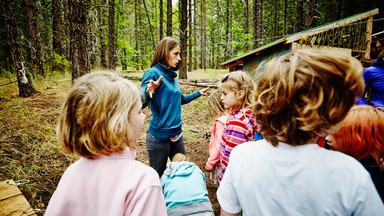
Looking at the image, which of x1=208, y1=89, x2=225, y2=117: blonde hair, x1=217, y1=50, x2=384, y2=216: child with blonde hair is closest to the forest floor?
x1=208, y1=89, x2=225, y2=117: blonde hair

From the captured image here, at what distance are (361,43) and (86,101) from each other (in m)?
10.6

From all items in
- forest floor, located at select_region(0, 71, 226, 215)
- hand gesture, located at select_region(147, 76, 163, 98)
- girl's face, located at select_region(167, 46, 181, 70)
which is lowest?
forest floor, located at select_region(0, 71, 226, 215)

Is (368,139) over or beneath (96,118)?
beneath

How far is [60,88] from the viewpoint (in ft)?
27.2

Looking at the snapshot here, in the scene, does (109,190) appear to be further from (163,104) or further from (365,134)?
(365,134)

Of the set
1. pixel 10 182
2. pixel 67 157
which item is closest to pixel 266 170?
pixel 10 182

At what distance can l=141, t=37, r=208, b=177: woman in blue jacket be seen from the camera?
8.76 feet

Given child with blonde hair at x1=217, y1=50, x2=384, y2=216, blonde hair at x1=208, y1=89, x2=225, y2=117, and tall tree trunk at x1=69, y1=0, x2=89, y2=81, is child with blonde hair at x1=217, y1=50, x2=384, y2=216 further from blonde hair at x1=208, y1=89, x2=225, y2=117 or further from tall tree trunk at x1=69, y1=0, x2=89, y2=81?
tall tree trunk at x1=69, y1=0, x2=89, y2=81

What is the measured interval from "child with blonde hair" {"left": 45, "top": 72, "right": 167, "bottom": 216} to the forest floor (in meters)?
1.95

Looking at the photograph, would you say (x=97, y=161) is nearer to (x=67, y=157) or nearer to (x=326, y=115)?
(x=326, y=115)

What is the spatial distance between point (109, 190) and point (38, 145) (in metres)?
4.18

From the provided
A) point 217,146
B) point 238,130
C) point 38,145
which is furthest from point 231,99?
point 38,145

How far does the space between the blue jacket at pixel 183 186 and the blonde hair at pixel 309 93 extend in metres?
1.00

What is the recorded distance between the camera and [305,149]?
972 millimetres
